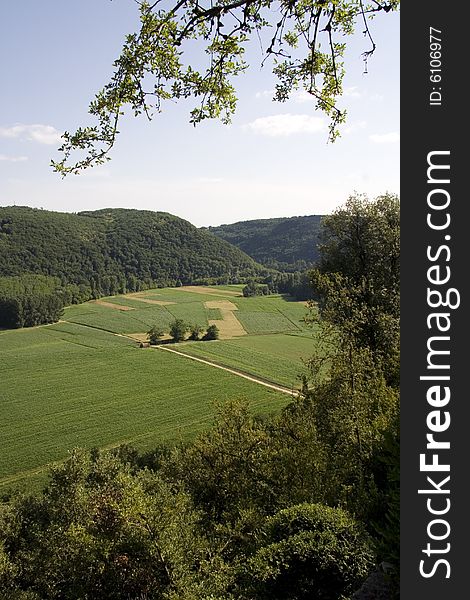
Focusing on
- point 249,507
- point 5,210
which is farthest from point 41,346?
point 5,210

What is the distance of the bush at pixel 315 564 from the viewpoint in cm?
909

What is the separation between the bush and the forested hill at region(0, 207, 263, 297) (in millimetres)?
107480

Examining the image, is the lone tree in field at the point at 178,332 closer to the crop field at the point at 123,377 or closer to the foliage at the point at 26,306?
the crop field at the point at 123,377

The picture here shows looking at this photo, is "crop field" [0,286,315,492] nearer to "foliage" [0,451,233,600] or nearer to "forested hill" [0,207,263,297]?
"foliage" [0,451,233,600]

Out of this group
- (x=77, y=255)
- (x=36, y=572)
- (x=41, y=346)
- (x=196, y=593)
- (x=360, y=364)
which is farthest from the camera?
(x=77, y=255)

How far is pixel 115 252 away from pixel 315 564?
455ft

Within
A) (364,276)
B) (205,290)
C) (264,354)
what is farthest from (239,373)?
(205,290)

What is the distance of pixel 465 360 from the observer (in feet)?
10.2

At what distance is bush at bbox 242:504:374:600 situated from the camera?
29.8 feet

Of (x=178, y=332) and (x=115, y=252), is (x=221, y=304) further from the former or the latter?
(x=115, y=252)

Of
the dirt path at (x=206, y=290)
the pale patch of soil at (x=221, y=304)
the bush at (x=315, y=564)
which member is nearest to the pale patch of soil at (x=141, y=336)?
the pale patch of soil at (x=221, y=304)

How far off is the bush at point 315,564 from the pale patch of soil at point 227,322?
218ft

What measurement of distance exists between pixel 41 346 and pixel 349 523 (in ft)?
226

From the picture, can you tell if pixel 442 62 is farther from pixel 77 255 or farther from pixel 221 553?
pixel 77 255
